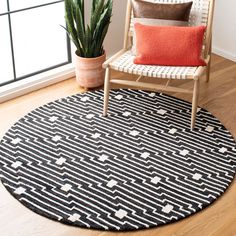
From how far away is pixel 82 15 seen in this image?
11.0 ft

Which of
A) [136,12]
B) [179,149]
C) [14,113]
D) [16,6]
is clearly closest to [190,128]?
[179,149]

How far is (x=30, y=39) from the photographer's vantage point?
3.69m

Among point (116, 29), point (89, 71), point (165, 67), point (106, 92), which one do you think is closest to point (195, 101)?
point (165, 67)

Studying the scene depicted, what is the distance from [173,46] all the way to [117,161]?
2.49 feet

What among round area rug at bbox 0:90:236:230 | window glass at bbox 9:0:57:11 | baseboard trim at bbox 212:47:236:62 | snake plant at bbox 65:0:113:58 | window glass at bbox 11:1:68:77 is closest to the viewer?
round area rug at bbox 0:90:236:230

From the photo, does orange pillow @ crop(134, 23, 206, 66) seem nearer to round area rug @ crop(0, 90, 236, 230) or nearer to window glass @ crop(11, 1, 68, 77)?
round area rug @ crop(0, 90, 236, 230)

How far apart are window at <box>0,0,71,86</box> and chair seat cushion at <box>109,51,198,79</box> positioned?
74 cm

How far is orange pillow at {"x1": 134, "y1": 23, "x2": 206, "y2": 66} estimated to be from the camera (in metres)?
3.09

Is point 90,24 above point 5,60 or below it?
above

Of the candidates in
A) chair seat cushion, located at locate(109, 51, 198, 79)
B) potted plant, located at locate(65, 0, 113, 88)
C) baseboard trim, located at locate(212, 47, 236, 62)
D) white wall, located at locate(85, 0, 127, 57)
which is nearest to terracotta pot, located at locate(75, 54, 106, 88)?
potted plant, located at locate(65, 0, 113, 88)

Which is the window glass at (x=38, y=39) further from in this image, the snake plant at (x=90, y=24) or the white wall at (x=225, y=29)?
the white wall at (x=225, y=29)

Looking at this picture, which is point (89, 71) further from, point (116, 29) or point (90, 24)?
point (116, 29)

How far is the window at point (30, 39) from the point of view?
345 cm

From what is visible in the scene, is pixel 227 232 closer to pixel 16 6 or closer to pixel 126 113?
pixel 126 113
